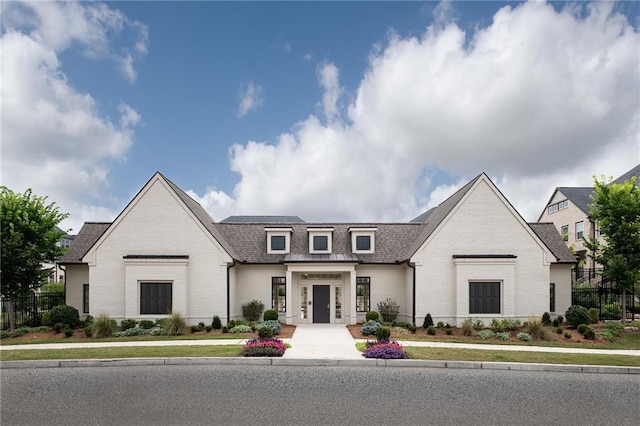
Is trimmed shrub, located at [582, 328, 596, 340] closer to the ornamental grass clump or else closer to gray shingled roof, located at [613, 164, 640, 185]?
the ornamental grass clump

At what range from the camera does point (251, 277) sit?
24500 millimetres

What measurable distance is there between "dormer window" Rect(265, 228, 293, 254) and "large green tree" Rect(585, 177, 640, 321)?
17375 millimetres

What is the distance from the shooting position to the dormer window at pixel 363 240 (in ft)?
83.3

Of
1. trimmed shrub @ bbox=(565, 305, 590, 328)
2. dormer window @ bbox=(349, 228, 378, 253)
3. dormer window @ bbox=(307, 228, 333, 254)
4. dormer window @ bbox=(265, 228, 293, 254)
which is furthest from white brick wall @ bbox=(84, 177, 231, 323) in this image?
trimmed shrub @ bbox=(565, 305, 590, 328)

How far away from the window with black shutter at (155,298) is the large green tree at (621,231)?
2314 cm

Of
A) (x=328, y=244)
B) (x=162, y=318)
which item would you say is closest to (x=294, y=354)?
Result: (x=162, y=318)

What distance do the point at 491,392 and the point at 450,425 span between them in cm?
291

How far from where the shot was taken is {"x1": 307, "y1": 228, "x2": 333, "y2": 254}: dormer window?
25422 mm

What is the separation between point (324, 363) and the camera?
42.9 ft

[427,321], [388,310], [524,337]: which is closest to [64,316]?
[388,310]

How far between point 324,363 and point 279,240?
1311cm

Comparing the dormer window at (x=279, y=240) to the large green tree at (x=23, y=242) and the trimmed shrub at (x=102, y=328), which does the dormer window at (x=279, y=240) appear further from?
the large green tree at (x=23, y=242)

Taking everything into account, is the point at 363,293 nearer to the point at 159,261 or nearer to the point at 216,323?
the point at 216,323

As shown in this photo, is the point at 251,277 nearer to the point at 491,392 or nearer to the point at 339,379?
the point at 339,379
